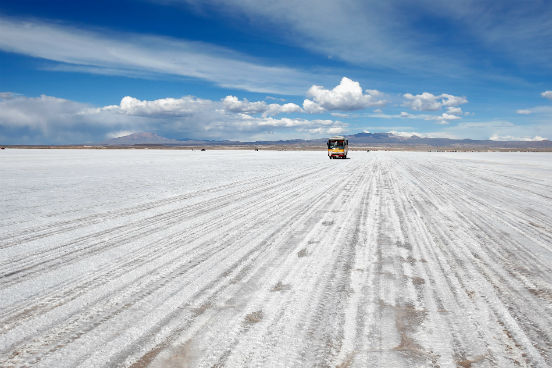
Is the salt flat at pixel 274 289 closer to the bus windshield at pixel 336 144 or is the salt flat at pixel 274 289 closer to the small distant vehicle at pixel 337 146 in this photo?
the small distant vehicle at pixel 337 146

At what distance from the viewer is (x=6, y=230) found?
19.3 feet

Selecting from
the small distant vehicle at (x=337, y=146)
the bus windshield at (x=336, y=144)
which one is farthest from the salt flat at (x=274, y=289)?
the bus windshield at (x=336, y=144)

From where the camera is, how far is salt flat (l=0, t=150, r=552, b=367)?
2.46 meters

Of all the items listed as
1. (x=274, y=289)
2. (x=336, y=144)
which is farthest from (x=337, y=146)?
(x=274, y=289)

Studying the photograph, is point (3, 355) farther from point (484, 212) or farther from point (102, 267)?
point (484, 212)

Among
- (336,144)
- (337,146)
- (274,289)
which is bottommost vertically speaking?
(274,289)

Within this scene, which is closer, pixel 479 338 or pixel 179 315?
pixel 479 338

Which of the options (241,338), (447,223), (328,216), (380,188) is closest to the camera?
(241,338)

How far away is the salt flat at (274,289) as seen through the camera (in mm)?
2463

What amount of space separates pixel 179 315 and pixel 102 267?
179 centimetres

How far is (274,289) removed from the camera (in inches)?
139

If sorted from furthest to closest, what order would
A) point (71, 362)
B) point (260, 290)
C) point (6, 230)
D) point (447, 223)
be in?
point (447, 223), point (6, 230), point (260, 290), point (71, 362)

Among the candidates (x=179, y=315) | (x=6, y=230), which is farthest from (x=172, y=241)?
(x=6, y=230)

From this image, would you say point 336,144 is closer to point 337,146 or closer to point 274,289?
point 337,146
